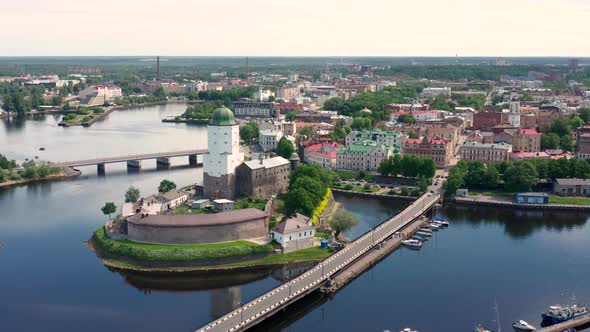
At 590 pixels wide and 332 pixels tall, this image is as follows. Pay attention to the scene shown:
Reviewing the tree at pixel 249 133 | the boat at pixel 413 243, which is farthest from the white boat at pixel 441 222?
the tree at pixel 249 133

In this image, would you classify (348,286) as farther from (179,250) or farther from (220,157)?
(220,157)

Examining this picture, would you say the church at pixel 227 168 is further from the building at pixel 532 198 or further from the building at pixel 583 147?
the building at pixel 583 147

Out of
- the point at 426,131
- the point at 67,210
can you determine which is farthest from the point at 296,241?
the point at 426,131

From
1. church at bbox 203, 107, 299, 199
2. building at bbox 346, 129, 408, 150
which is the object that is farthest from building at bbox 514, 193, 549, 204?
church at bbox 203, 107, 299, 199

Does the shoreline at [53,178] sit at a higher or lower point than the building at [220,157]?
lower

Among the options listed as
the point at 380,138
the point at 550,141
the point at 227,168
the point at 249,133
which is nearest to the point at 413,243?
the point at 227,168

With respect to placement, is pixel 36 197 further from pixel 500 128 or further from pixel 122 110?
pixel 122 110
